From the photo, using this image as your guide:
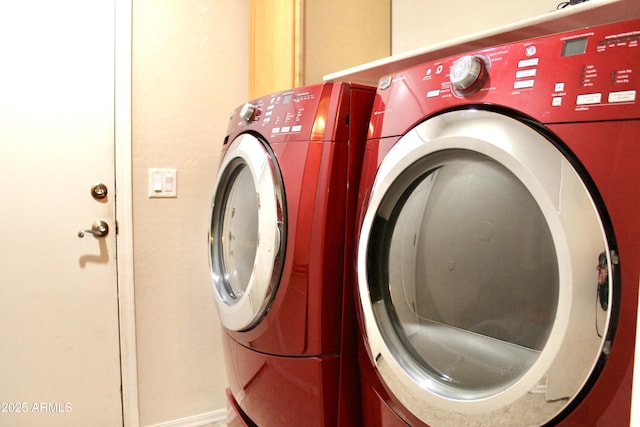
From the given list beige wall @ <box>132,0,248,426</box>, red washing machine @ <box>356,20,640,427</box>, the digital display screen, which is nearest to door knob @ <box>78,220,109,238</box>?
beige wall @ <box>132,0,248,426</box>

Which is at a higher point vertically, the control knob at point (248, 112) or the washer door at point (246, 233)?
the control knob at point (248, 112)

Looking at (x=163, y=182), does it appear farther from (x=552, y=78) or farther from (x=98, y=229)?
(x=552, y=78)

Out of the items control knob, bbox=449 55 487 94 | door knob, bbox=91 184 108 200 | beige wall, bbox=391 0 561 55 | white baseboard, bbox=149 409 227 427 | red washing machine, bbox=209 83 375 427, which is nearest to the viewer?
control knob, bbox=449 55 487 94

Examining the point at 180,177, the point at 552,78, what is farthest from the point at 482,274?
the point at 180,177

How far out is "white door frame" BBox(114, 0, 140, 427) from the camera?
1611mm

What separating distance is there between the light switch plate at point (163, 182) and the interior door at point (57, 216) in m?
0.16

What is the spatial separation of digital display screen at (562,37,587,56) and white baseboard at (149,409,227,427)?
6.32 ft

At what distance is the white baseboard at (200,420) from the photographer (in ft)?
5.77

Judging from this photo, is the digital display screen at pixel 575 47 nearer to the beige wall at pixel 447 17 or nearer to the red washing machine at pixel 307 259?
the red washing machine at pixel 307 259

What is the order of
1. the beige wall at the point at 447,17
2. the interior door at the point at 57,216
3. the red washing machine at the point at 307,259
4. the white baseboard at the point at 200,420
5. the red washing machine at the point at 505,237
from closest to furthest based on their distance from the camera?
the red washing machine at the point at 505,237, the red washing machine at the point at 307,259, the beige wall at the point at 447,17, the interior door at the point at 57,216, the white baseboard at the point at 200,420

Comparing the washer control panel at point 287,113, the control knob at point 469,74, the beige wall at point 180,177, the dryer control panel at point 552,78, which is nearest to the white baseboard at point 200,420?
the beige wall at point 180,177

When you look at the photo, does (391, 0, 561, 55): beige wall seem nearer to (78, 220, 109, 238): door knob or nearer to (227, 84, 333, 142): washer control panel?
(227, 84, 333, 142): washer control panel

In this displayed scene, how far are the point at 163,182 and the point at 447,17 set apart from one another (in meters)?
1.31

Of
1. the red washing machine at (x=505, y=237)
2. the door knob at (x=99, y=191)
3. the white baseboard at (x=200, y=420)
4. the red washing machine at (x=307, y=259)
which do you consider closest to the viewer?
the red washing machine at (x=505, y=237)
